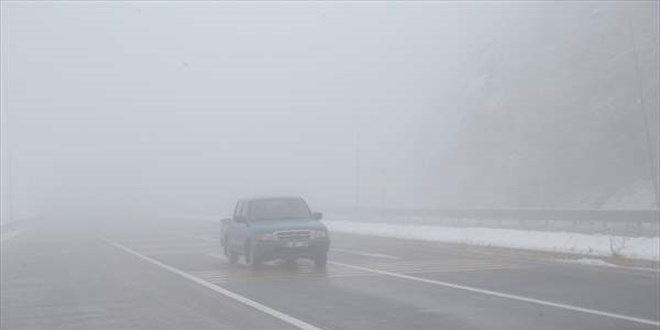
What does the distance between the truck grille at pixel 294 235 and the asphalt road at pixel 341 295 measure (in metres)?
0.74

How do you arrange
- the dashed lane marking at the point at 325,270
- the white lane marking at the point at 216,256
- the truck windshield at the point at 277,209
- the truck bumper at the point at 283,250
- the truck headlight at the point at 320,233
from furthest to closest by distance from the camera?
the white lane marking at the point at 216,256, the truck windshield at the point at 277,209, the truck headlight at the point at 320,233, the truck bumper at the point at 283,250, the dashed lane marking at the point at 325,270

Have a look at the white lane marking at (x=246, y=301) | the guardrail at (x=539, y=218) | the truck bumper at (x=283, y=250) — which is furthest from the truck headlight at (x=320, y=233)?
the guardrail at (x=539, y=218)

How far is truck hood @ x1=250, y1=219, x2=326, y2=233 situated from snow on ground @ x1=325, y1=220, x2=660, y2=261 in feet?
20.5

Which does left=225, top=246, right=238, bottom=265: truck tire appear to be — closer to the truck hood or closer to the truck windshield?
the truck windshield

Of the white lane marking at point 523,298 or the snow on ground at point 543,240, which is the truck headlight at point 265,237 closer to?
the white lane marking at point 523,298

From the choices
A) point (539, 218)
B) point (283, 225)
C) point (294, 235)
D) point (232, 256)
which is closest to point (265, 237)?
point (283, 225)

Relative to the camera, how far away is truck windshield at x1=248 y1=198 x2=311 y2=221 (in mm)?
22609

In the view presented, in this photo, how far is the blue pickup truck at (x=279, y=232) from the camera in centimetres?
2112

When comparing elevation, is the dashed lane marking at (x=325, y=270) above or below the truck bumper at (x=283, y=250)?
below

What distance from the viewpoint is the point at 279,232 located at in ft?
69.4

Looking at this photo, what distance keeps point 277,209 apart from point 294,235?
1777 mm

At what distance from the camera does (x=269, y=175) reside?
388ft

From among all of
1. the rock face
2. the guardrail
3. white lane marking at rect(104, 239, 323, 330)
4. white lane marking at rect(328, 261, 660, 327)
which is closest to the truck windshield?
white lane marking at rect(104, 239, 323, 330)

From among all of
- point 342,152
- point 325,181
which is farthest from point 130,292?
point 342,152
